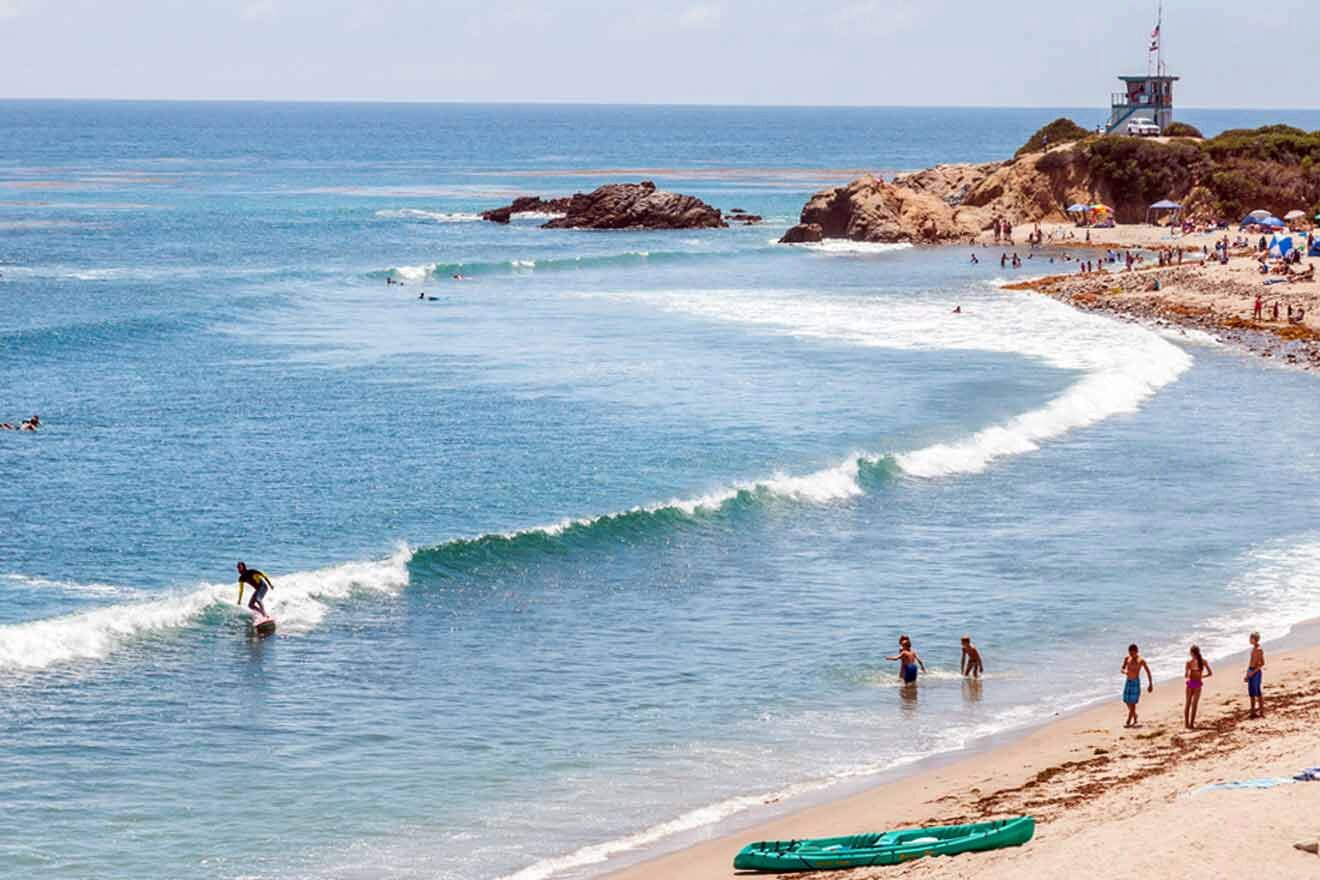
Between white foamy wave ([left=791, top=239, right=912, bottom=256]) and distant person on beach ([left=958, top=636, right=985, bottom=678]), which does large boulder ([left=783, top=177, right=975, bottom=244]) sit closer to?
white foamy wave ([left=791, top=239, right=912, bottom=256])

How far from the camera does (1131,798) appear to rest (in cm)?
1911

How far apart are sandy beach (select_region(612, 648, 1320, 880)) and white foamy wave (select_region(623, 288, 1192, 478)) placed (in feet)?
57.4

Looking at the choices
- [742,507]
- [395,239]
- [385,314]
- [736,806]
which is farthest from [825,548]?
[395,239]

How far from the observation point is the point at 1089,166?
10562 cm

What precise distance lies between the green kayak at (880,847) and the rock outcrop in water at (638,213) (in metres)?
98.8

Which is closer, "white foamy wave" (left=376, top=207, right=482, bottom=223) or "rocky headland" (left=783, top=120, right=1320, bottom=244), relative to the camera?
"rocky headland" (left=783, top=120, right=1320, bottom=244)

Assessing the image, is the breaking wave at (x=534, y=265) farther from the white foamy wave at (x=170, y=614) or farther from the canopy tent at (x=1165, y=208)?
the white foamy wave at (x=170, y=614)

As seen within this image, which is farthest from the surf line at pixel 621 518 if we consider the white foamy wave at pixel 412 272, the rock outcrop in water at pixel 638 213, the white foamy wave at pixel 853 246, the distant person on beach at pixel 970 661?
the rock outcrop in water at pixel 638 213

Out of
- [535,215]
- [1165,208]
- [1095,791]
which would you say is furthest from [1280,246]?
[1095,791]

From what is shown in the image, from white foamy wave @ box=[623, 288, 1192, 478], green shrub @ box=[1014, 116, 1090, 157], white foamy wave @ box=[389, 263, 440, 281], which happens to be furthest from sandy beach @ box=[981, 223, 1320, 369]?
white foamy wave @ box=[389, 263, 440, 281]

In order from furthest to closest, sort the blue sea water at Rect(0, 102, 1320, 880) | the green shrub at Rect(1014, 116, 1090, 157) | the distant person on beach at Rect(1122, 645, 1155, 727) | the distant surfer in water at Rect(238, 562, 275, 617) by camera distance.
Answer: the green shrub at Rect(1014, 116, 1090, 157) → the distant surfer in water at Rect(238, 562, 275, 617) → the distant person on beach at Rect(1122, 645, 1155, 727) → the blue sea water at Rect(0, 102, 1320, 880)

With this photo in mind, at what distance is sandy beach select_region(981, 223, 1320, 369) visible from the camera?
203 ft

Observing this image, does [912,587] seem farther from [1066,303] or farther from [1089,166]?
[1089,166]

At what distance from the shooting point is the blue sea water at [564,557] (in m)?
21.9
